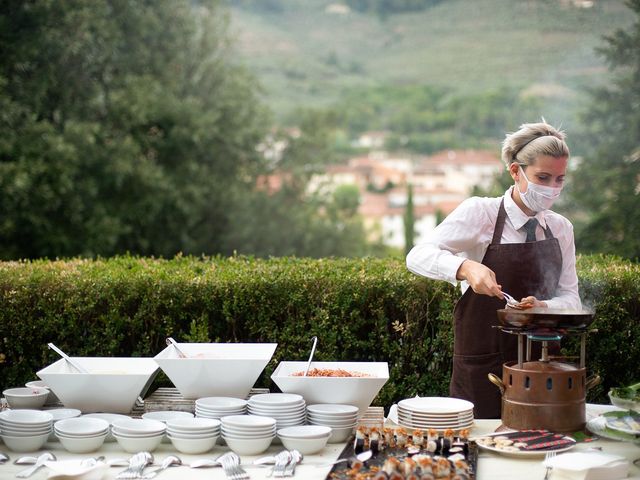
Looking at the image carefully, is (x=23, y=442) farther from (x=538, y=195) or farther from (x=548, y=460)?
(x=538, y=195)

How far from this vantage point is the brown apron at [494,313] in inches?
133

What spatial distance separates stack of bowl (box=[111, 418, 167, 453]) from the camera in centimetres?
263

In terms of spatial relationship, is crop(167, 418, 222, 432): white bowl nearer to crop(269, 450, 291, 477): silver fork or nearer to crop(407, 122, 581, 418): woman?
crop(269, 450, 291, 477): silver fork

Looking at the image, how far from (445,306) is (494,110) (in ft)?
102

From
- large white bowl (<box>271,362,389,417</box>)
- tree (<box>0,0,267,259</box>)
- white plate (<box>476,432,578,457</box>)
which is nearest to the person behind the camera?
white plate (<box>476,432,578,457</box>)

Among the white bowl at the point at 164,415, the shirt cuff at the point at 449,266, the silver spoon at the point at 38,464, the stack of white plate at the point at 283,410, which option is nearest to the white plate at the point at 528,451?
the stack of white plate at the point at 283,410

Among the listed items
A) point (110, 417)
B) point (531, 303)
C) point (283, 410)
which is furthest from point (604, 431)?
point (110, 417)

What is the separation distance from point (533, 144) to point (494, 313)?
678 mm

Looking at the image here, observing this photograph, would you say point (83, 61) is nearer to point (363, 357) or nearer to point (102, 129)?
point (102, 129)

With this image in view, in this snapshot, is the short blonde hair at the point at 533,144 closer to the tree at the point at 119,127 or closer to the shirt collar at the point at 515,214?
the shirt collar at the point at 515,214

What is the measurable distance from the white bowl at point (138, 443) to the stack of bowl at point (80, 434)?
2.5 inches

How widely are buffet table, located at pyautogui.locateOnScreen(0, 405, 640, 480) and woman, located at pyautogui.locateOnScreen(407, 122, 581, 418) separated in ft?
2.01

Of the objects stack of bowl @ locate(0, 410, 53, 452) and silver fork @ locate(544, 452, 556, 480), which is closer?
silver fork @ locate(544, 452, 556, 480)

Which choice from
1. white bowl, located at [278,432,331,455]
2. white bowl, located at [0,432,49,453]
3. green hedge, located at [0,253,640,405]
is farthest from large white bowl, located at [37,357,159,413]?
green hedge, located at [0,253,640,405]
